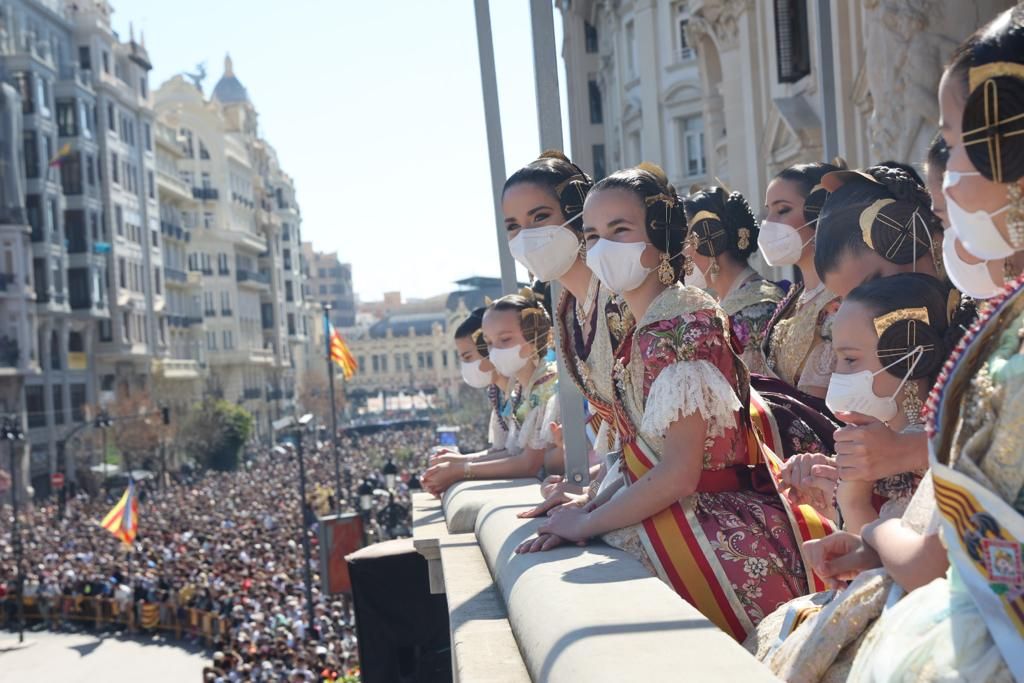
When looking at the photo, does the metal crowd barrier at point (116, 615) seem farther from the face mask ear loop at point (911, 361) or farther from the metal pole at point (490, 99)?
the face mask ear loop at point (911, 361)

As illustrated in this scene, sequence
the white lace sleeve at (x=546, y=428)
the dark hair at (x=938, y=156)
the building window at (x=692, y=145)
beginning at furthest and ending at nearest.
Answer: the building window at (x=692, y=145)
the white lace sleeve at (x=546, y=428)
the dark hair at (x=938, y=156)

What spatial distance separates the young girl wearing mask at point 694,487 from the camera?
12.4 ft

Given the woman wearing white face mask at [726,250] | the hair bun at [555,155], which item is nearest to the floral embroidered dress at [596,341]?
the hair bun at [555,155]

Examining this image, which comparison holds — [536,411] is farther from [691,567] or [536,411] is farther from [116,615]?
[116,615]

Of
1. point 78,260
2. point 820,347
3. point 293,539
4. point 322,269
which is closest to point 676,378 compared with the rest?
point 820,347

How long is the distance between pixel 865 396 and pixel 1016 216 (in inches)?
47.9

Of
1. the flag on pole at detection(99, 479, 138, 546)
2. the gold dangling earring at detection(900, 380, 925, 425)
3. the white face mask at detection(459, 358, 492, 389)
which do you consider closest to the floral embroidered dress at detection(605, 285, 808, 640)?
the gold dangling earring at detection(900, 380, 925, 425)

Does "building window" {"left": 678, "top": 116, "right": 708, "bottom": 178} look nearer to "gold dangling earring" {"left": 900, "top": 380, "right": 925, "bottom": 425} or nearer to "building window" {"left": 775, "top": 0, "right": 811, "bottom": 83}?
"building window" {"left": 775, "top": 0, "right": 811, "bottom": 83}

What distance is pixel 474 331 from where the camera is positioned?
8250 mm

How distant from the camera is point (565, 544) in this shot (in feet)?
13.0

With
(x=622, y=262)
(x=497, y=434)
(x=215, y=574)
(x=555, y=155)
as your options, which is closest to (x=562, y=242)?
(x=555, y=155)

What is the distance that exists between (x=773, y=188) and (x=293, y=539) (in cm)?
2984

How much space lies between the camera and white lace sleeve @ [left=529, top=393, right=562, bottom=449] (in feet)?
21.4

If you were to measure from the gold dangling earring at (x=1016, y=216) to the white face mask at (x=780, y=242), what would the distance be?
3177 millimetres
